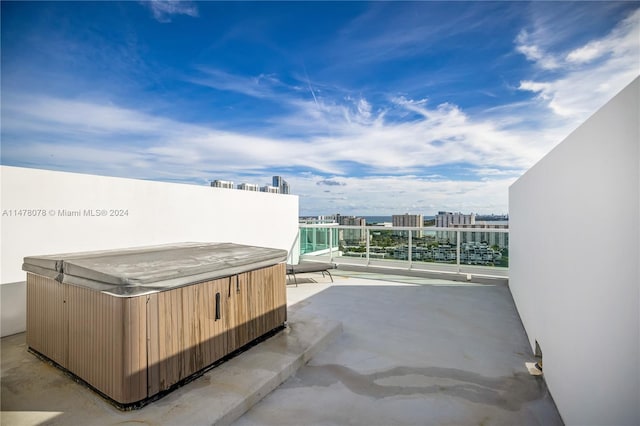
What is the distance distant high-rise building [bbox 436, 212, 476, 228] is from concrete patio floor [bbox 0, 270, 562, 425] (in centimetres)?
312

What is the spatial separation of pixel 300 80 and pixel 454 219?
249 inches

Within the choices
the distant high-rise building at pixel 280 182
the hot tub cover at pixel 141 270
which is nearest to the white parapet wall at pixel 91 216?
the hot tub cover at pixel 141 270

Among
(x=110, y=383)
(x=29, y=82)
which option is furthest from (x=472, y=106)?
(x=29, y=82)

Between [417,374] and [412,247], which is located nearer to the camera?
[417,374]

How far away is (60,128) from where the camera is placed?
7.64 m

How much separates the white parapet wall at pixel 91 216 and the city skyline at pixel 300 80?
45 centimetres

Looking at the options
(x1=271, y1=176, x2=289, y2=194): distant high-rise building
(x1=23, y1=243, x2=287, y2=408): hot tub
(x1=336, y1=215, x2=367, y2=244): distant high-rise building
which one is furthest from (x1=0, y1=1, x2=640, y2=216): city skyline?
(x1=271, y1=176, x2=289, y2=194): distant high-rise building

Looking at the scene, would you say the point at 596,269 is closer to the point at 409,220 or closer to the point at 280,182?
the point at 409,220

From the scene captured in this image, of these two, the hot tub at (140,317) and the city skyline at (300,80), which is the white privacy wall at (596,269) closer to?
the city skyline at (300,80)

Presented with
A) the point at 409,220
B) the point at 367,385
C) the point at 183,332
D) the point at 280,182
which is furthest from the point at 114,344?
the point at 280,182

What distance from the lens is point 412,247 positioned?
7.85 meters

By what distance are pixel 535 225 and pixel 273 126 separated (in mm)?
10508

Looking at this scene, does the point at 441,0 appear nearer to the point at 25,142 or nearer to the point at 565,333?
the point at 565,333

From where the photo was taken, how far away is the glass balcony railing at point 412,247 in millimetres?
6902
